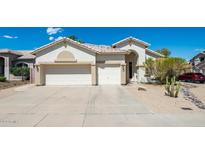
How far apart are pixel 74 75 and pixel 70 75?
415 mm

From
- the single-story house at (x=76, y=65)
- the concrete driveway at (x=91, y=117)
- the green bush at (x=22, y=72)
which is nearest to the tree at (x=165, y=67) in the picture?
the single-story house at (x=76, y=65)

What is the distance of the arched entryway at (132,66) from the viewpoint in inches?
1144

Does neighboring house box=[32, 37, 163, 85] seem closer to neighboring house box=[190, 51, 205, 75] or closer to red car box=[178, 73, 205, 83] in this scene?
red car box=[178, 73, 205, 83]

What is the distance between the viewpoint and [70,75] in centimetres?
2462

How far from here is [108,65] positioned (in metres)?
25.0

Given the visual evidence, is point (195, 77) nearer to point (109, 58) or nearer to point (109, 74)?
point (109, 74)

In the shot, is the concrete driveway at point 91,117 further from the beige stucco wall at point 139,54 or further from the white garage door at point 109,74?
the beige stucco wall at point 139,54

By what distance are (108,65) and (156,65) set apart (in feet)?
16.4

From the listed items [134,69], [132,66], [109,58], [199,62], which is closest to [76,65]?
[109,58]
